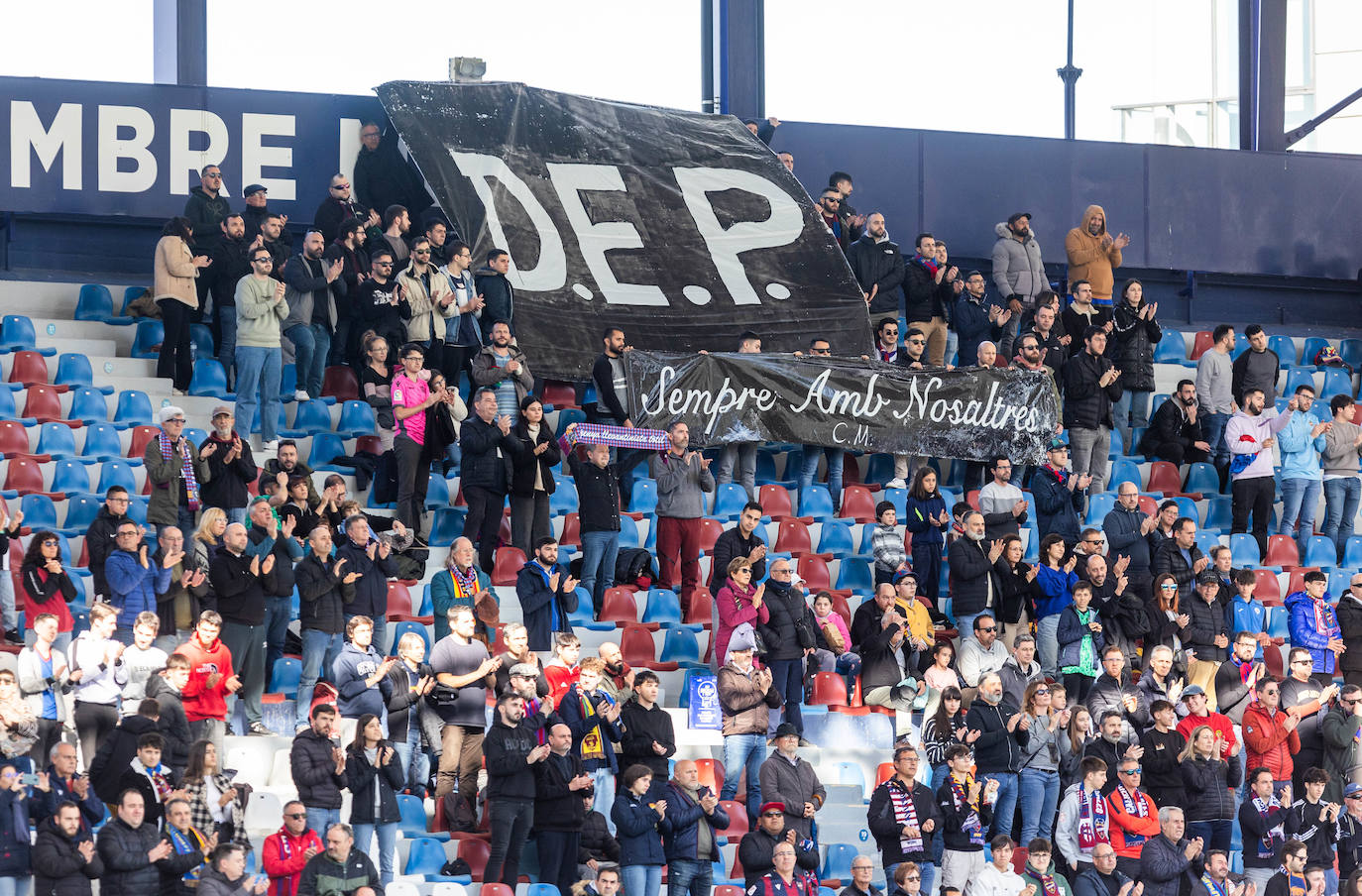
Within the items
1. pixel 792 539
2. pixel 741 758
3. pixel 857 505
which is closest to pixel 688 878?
pixel 741 758

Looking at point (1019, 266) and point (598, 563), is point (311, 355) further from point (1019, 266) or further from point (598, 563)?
point (1019, 266)

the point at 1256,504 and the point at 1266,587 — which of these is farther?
the point at 1256,504

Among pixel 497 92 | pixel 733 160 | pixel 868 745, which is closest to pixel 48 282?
pixel 497 92

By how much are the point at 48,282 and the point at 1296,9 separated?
14726 mm

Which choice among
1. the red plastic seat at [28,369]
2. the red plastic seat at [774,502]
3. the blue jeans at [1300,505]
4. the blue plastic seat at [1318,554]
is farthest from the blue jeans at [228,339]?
the blue plastic seat at [1318,554]

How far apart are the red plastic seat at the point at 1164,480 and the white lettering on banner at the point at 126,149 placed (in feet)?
29.0

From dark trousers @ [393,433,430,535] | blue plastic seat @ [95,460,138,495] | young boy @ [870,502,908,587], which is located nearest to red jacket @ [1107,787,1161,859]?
young boy @ [870,502,908,587]

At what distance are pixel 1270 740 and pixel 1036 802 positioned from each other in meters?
2.00

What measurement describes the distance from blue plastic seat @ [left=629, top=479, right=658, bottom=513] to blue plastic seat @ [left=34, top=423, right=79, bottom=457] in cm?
411

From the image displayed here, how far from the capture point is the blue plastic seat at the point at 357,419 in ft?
53.1

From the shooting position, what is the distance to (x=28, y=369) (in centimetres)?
1584

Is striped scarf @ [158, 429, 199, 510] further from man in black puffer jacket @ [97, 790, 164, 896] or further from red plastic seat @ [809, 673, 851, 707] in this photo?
red plastic seat @ [809, 673, 851, 707]

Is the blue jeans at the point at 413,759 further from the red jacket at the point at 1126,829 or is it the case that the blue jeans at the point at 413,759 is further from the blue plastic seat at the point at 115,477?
the red jacket at the point at 1126,829

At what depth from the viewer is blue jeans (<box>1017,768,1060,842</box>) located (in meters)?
13.6
